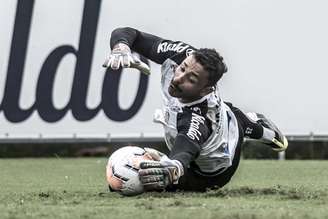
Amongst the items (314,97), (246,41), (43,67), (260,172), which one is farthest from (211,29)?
(260,172)

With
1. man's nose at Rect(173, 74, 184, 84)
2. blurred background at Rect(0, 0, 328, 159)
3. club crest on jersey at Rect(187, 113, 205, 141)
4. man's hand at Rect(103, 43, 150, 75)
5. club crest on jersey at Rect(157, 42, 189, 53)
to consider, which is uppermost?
club crest on jersey at Rect(157, 42, 189, 53)

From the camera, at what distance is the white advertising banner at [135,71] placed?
39.3ft

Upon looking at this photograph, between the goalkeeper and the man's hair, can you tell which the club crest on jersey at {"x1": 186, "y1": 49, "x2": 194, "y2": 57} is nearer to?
the goalkeeper

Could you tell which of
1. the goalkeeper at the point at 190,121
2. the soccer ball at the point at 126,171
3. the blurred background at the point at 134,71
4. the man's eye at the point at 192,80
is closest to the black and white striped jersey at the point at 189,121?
the goalkeeper at the point at 190,121

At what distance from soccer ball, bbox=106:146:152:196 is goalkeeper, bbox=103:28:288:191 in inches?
4.9

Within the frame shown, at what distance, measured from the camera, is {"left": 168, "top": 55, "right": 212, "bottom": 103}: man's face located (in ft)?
16.8

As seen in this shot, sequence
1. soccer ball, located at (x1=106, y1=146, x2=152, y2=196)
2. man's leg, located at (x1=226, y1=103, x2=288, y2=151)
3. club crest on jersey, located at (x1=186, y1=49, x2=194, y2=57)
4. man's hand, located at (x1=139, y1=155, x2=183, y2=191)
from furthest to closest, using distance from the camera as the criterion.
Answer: man's leg, located at (x1=226, y1=103, x2=288, y2=151) < club crest on jersey, located at (x1=186, y1=49, x2=194, y2=57) < soccer ball, located at (x1=106, y1=146, x2=152, y2=196) < man's hand, located at (x1=139, y1=155, x2=183, y2=191)

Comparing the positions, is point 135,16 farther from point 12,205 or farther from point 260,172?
point 12,205

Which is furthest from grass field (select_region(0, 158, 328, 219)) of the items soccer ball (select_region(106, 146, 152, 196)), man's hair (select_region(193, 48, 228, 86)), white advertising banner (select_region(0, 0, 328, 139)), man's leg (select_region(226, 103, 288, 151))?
white advertising banner (select_region(0, 0, 328, 139))

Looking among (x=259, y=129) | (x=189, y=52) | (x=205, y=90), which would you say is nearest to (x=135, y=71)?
(x=259, y=129)

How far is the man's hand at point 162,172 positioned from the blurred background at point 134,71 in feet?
23.0

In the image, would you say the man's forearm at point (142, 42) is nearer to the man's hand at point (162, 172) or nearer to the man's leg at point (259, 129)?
the man's leg at point (259, 129)

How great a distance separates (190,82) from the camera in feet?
16.9

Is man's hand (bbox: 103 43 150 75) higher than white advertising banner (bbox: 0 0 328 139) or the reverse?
higher
